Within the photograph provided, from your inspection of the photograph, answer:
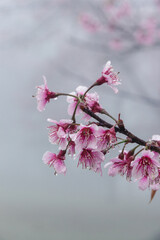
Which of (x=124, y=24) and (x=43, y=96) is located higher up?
(x=124, y=24)

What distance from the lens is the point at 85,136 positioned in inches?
18.7

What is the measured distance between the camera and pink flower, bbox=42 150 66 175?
540mm

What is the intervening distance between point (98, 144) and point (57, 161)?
9 cm

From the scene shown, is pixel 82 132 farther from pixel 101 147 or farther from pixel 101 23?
pixel 101 23

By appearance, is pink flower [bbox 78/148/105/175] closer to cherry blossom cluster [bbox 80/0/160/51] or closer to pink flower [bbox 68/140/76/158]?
pink flower [bbox 68/140/76/158]

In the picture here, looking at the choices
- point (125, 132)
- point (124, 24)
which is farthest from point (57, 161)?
point (124, 24)

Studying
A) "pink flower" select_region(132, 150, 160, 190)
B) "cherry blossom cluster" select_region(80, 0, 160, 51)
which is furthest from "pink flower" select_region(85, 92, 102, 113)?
"cherry blossom cluster" select_region(80, 0, 160, 51)

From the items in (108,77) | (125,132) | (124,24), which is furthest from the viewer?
(124,24)

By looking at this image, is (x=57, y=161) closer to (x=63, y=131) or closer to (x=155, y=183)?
(x=63, y=131)

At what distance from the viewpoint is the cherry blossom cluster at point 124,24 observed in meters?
3.10

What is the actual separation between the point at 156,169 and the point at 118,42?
285 cm

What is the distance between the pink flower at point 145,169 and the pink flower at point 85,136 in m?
0.08

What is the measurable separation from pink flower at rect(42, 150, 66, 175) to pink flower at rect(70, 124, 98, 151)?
0.27 ft

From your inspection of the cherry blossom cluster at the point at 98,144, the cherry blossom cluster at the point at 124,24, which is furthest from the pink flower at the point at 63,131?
the cherry blossom cluster at the point at 124,24
